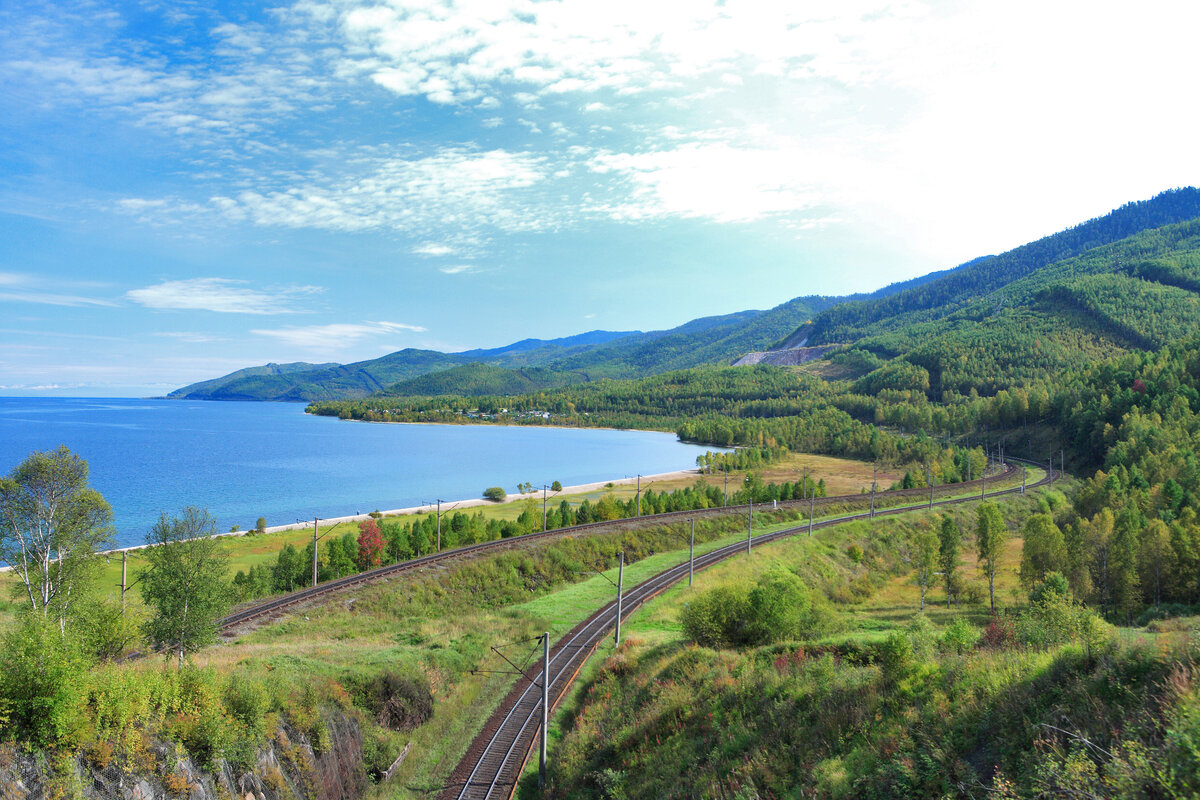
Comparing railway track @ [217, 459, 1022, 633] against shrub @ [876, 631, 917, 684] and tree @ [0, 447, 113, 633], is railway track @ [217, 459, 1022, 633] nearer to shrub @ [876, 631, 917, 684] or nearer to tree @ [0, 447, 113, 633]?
→ tree @ [0, 447, 113, 633]

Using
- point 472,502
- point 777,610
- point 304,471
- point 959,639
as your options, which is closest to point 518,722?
point 777,610

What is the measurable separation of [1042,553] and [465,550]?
1662 inches

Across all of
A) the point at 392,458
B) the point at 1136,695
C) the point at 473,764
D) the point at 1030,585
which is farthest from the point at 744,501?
the point at 392,458

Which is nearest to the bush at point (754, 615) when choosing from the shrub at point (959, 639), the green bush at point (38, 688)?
the shrub at point (959, 639)

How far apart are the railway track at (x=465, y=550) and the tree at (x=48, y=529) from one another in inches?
221

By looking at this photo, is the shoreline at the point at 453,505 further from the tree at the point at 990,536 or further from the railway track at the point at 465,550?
the tree at the point at 990,536

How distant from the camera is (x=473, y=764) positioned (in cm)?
2245

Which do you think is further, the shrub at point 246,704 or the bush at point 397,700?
the bush at point 397,700

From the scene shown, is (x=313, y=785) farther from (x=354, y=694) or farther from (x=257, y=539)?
Answer: (x=257, y=539)

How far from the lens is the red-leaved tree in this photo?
2016 inches

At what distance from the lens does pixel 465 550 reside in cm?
5031

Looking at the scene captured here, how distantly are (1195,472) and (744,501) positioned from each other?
46849 millimetres

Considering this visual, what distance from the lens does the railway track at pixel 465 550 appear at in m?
34.2

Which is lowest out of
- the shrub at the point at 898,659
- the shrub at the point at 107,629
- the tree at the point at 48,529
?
the shrub at the point at 898,659
